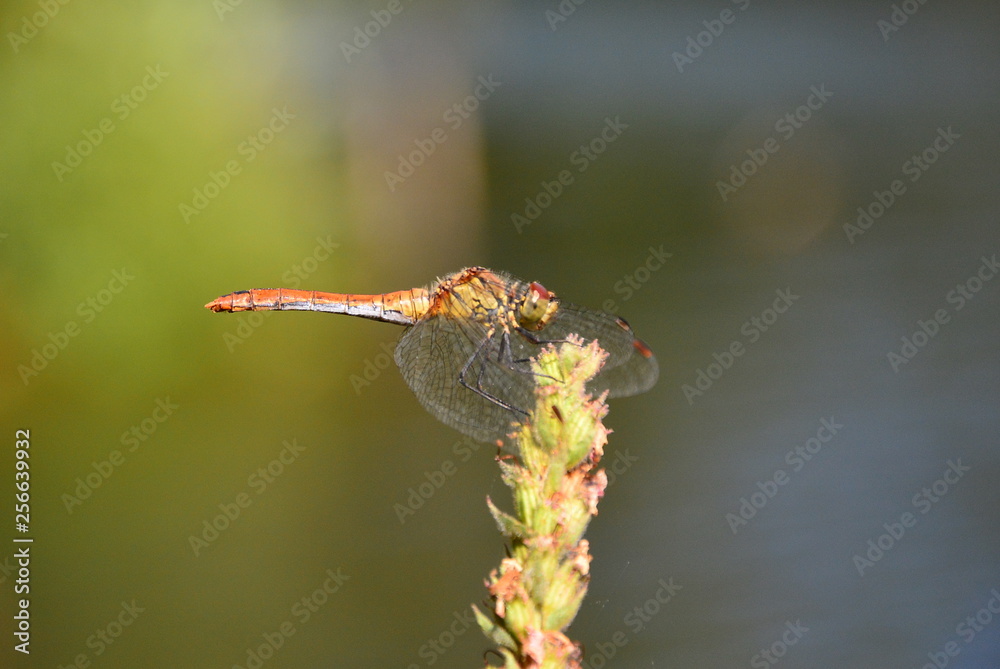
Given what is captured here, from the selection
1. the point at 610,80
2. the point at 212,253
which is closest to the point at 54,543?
the point at 212,253

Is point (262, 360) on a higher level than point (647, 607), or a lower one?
lower

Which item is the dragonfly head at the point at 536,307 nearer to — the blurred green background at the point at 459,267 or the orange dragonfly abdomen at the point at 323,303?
the orange dragonfly abdomen at the point at 323,303

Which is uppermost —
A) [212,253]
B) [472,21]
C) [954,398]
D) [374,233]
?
[954,398]

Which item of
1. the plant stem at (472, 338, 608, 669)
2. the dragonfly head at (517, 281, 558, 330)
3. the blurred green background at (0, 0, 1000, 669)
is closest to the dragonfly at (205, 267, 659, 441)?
the dragonfly head at (517, 281, 558, 330)

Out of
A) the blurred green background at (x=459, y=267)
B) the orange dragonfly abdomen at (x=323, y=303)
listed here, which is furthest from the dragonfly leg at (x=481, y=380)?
the blurred green background at (x=459, y=267)

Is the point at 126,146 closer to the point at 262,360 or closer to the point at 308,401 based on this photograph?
the point at 262,360

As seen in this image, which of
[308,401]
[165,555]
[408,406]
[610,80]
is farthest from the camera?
[610,80]

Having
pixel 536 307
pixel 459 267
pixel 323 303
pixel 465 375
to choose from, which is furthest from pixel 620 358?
pixel 459 267

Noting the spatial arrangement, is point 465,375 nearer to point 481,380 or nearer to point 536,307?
point 481,380
